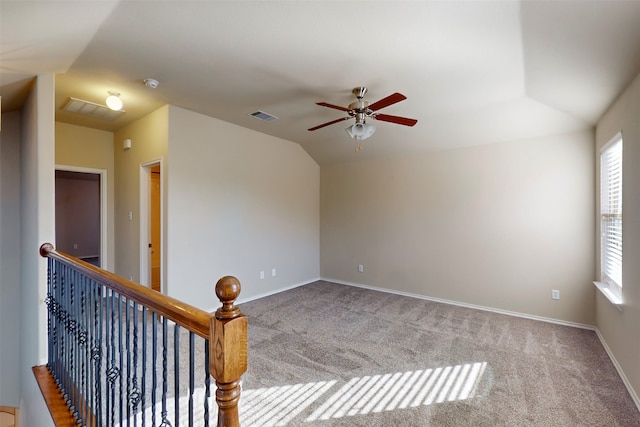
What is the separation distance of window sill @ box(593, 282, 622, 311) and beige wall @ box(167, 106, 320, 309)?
13.4ft

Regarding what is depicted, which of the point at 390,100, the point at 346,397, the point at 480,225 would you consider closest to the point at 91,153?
the point at 390,100

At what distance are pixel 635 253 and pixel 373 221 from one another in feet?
11.0

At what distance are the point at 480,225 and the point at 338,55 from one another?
10.3ft

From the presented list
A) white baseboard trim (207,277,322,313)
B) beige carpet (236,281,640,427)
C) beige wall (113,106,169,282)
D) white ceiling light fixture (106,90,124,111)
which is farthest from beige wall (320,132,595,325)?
white ceiling light fixture (106,90,124,111)

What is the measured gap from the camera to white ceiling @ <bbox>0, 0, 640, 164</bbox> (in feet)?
6.00

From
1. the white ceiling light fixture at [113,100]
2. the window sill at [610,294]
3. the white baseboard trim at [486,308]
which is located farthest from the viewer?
the white baseboard trim at [486,308]

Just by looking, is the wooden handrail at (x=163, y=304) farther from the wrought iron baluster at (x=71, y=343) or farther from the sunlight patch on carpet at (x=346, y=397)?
the sunlight patch on carpet at (x=346, y=397)

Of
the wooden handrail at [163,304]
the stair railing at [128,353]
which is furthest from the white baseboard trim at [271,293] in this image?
the wooden handrail at [163,304]

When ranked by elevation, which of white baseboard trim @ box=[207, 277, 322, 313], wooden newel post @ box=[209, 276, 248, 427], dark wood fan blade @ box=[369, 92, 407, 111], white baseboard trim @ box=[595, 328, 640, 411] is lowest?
white baseboard trim @ box=[207, 277, 322, 313]

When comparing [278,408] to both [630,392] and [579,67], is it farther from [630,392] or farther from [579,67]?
[579,67]

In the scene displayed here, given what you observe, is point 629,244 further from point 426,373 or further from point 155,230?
point 155,230

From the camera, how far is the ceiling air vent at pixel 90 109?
3.51 metres

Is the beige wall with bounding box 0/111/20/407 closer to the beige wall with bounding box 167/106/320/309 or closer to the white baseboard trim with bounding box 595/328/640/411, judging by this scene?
the beige wall with bounding box 167/106/320/309

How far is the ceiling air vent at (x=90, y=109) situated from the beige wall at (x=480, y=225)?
3582mm
